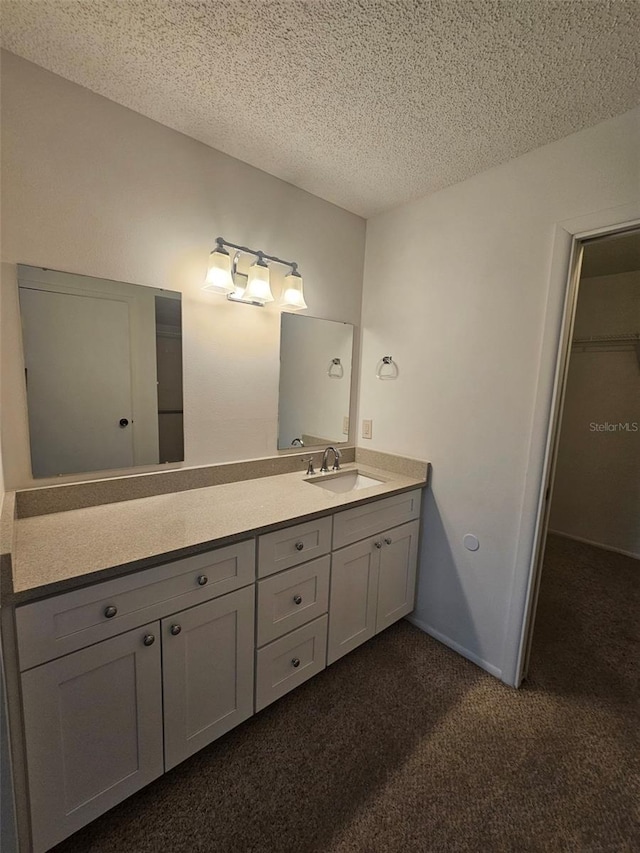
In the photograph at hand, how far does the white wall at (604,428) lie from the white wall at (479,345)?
227 cm

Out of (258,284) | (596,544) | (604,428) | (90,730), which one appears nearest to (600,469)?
(604,428)

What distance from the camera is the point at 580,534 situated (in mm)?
3418

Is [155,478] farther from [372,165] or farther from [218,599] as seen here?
[372,165]

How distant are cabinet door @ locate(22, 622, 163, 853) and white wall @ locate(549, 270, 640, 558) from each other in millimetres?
3782

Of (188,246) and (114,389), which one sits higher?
(188,246)

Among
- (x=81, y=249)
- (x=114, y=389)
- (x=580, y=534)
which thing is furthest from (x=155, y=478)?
(x=580, y=534)

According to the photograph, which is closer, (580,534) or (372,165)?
(372,165)

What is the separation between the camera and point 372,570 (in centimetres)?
182

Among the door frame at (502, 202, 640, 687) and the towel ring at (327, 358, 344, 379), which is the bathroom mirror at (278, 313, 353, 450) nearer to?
the towel ring at (327, 358, 344, 379)

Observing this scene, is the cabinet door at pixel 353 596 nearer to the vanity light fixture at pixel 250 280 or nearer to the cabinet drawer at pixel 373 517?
the cabinet drawer at pixel 373 517

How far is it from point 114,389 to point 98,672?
39.6 inches

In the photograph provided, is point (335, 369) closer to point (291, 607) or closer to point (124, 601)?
point (291, 607)

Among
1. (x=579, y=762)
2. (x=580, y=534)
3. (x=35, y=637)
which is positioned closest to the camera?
(x=35, y=637)

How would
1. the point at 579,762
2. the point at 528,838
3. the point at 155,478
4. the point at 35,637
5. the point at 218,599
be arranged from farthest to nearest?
the point at 155,478
the point at 579,762
the point at 218,599
the point at 528,838
the point at 35,637
